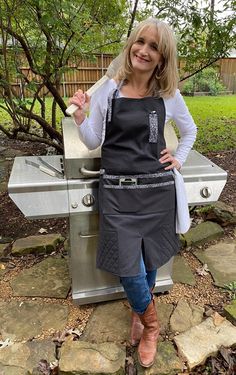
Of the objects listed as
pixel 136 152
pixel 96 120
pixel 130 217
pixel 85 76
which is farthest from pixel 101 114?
pixel 85 76

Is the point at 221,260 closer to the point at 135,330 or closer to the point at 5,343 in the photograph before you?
the point at 135,330

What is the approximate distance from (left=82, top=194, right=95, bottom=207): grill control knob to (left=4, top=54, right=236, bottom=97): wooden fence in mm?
2052

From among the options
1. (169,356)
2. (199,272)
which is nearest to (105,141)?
(169,356)

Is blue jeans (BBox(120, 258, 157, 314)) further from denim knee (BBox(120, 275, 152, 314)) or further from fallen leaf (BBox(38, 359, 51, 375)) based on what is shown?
fallen leaf (BBox(38, 359, 51, 375))

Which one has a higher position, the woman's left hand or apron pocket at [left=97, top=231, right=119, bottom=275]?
the woman's left hand

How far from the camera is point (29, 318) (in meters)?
1.76

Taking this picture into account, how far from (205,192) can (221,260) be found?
0.84m

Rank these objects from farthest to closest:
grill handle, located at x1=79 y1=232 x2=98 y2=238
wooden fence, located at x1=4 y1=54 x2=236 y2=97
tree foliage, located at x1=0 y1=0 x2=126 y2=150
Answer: wooden fence, located at x1=4 y1=54 x2=236 y2=97
tree foliage, located at x1=0 y1=0 x2=126 y2=150
grill handle, located at x1=79 y1=232 x2=98 y2=238

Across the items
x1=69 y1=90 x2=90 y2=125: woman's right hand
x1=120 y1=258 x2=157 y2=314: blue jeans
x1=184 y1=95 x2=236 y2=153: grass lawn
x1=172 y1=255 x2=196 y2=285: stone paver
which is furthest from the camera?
x1=184 y1=95 x2=236 y2=153: grass lawn

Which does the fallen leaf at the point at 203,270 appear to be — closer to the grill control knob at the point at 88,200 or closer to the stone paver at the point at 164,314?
the stone paver at the point at 164,314

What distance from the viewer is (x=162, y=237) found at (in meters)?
1.49

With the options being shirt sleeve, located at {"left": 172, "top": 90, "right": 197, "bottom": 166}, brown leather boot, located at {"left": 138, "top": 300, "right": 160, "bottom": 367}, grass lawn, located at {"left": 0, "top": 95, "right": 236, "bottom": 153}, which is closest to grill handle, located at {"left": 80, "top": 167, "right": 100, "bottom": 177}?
shirt sleeve, located at {"left": 172, "top": 90, "right": 197, "bottom": 166}

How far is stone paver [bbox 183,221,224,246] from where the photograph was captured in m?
2.44

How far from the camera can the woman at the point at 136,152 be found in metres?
1.33
